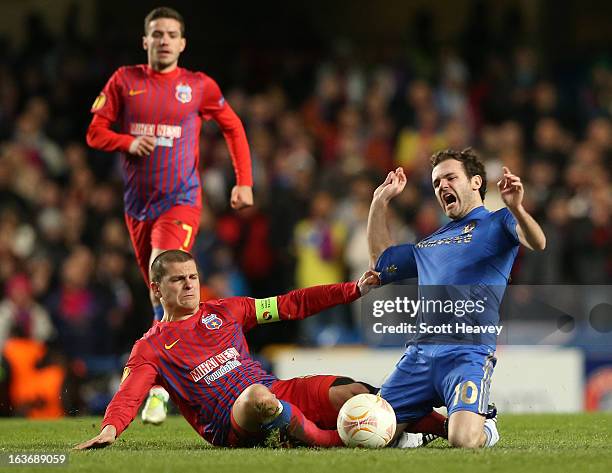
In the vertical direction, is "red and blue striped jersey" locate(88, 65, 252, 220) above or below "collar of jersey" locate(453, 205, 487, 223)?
above

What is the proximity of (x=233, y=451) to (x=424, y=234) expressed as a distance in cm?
659

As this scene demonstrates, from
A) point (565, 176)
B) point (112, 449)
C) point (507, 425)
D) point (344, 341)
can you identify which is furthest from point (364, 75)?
point (112, 449)

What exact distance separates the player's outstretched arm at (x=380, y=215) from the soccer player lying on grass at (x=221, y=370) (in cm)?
66

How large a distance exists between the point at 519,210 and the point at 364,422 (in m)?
1.42

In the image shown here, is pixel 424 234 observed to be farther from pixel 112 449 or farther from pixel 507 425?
pixel 112 449

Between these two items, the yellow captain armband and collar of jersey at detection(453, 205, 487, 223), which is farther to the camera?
collar of jersey at detection(453, 205, 487, 223)

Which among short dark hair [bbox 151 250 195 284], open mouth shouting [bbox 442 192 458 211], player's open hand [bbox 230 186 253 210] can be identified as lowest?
short dark hair [bbox 151 250 195 284]

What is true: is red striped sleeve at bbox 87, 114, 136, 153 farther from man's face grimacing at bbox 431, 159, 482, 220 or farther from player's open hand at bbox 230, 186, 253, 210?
man's face grimacing at bbox 431, 159, 482, 220

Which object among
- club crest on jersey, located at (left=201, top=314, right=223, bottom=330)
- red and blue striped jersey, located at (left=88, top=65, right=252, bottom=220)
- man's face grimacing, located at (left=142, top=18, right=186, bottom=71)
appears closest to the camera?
club crest on jersey, located at (left=201, top=314, right=223, bottom=330)

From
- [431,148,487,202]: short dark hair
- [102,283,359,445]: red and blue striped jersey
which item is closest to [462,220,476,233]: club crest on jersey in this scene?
[431,148,487,202]: short dark hair

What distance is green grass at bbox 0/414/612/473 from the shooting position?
18.9 feet

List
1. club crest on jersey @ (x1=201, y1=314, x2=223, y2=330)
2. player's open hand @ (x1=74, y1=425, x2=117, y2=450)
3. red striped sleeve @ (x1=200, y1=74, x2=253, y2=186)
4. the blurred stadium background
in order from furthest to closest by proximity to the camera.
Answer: the blurred stadium background
red striped sleeve @ (x1=200, y1=74, x2=253, y2=186)
club crest on jersey @ (x1=201, y1=314, x2=223, y2=330)
player's open hand @ (x1=74, y1=425, x2=117, y2=450)

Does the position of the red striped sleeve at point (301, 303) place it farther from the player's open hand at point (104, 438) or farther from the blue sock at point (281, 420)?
the player's open hand at point (104, 438)

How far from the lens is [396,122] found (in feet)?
50.3
